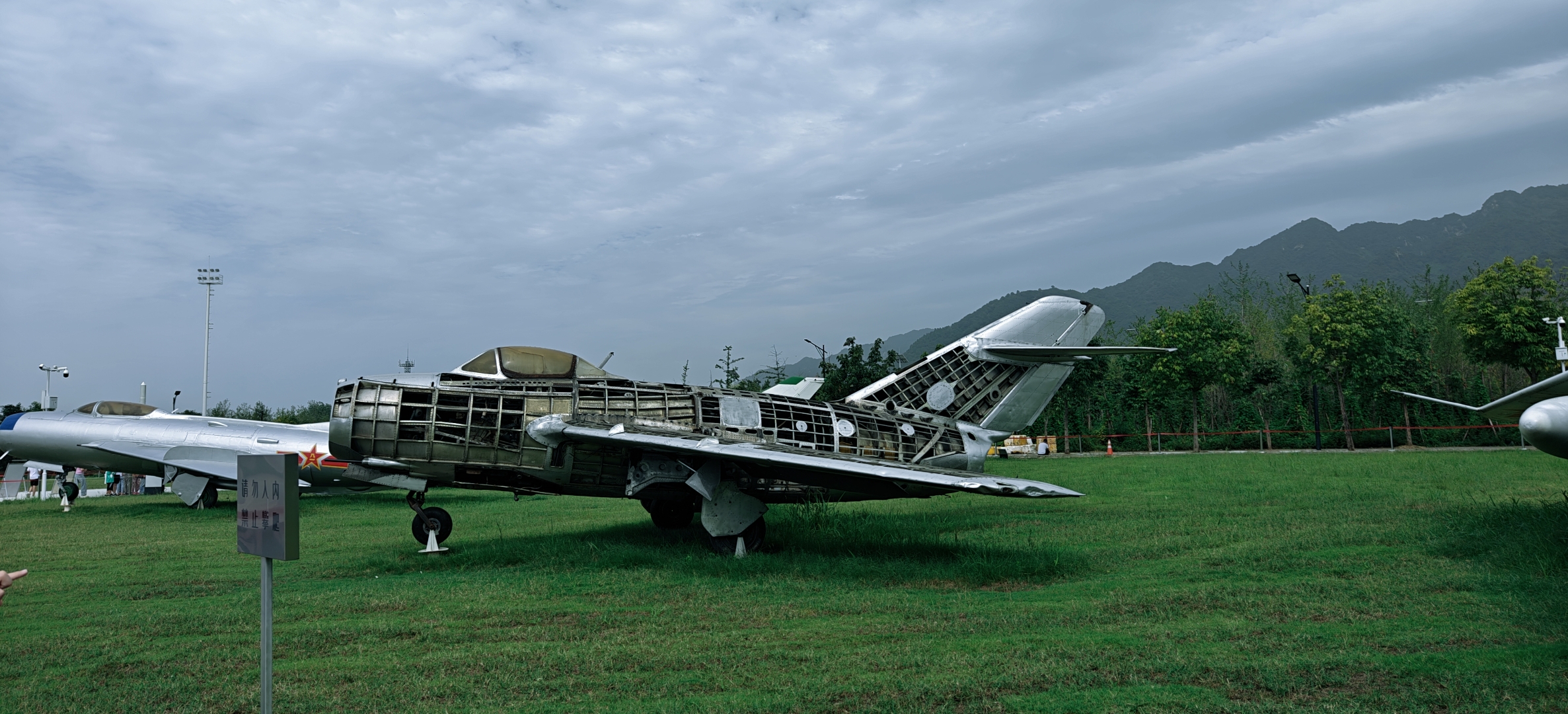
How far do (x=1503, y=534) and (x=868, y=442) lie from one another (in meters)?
7.59

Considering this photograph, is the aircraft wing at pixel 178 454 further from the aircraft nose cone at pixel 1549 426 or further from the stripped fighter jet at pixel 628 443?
the aircraft nose cone at pixel 1549 426

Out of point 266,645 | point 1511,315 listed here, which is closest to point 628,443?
point 266,645

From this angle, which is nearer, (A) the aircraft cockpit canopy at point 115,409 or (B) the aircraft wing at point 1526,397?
(B) the aircraft wing at point 1526,397

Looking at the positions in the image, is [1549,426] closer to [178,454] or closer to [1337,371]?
[178,454]

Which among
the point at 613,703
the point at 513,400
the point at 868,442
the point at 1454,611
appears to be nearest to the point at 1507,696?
the point at 1454,611

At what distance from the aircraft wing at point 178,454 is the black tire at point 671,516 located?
43.4 ft

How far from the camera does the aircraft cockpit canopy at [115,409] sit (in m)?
21.8

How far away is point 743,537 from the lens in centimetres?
1079

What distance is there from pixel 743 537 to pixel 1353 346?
118 ft

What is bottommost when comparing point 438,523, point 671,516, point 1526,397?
point 671,516

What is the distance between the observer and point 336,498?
958 inches

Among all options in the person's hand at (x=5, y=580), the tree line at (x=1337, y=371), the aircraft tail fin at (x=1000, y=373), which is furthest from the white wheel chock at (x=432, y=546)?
the tree line at (x=1337, y=371)

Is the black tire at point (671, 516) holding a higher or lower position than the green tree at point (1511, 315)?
lower

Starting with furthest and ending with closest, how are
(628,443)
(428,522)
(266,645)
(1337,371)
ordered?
(1337,371), (428,522), (628,443), (266,645)
